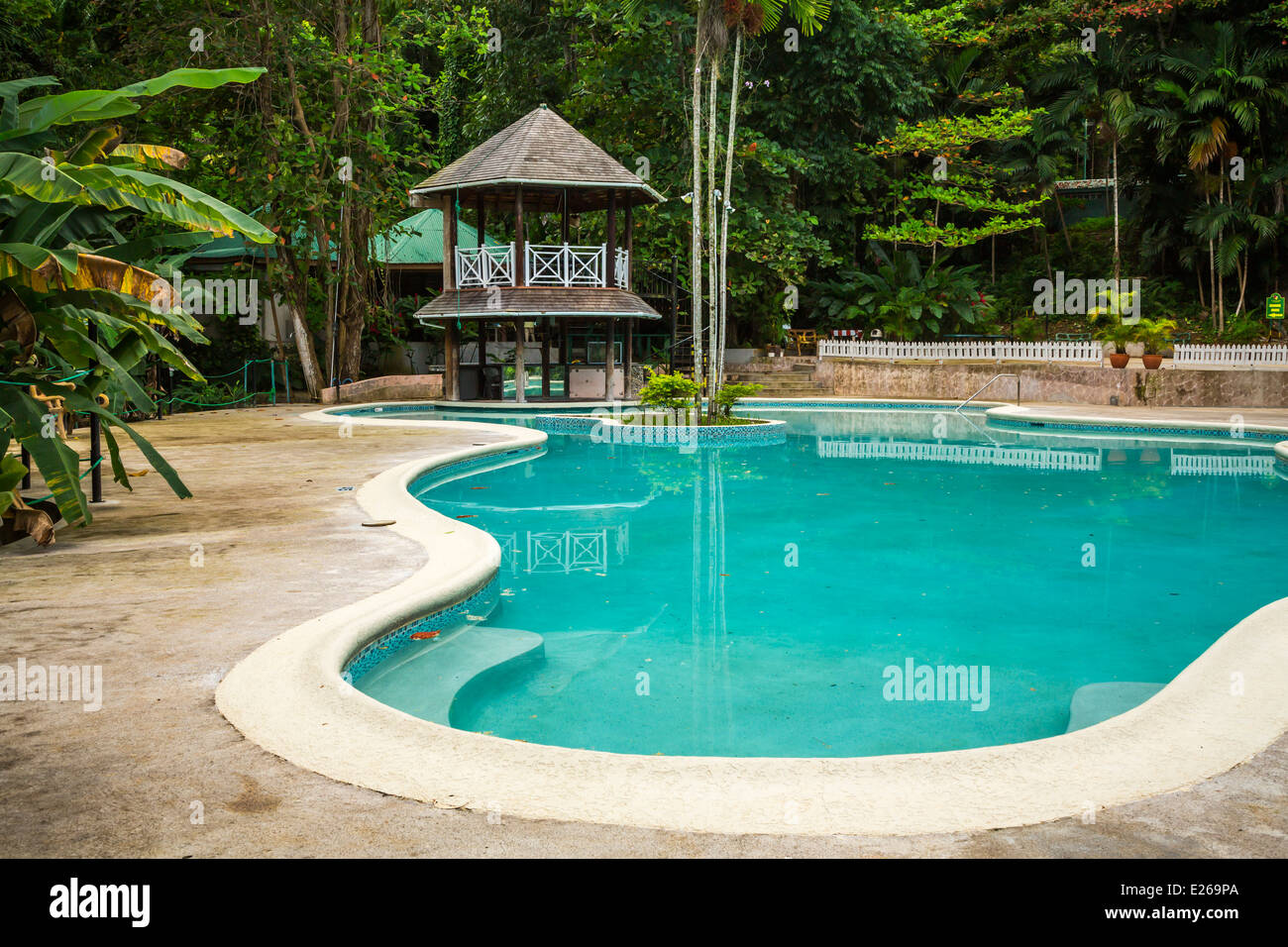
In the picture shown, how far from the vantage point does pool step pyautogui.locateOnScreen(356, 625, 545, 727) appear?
5.63m

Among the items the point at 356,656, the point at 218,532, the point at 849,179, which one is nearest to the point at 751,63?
the point at 849,179

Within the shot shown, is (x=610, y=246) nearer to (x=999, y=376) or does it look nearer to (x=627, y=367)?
(x=627, y=367)

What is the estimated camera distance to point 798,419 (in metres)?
24.2

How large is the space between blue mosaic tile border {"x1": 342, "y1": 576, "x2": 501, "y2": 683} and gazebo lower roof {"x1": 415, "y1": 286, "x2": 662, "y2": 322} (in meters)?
16.7

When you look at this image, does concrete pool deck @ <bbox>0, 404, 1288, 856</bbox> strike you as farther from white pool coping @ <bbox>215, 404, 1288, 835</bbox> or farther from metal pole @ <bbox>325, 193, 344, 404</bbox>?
metal pole @ <bbox>325, 193, 344, 404</bbox>

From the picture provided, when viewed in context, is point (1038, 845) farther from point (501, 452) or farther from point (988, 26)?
point (988, 26)

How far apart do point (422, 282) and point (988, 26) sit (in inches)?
792

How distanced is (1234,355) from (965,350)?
22.5 feet

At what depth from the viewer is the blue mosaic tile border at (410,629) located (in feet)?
18.4

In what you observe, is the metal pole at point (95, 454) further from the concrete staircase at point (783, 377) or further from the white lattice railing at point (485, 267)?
the concrete staircase at point (783, 377)

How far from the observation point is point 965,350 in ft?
95.0

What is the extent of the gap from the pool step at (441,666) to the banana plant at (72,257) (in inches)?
125

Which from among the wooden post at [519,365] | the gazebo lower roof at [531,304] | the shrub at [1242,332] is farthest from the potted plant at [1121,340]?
the wooden post at [519,365]

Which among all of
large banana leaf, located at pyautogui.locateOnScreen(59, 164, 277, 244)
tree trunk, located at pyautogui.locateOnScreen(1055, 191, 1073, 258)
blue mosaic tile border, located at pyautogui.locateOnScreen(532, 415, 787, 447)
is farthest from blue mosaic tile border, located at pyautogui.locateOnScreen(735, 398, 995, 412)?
large banana leaf, located at pyautogui.locateOnScreen(59, 164, 277, 244)
